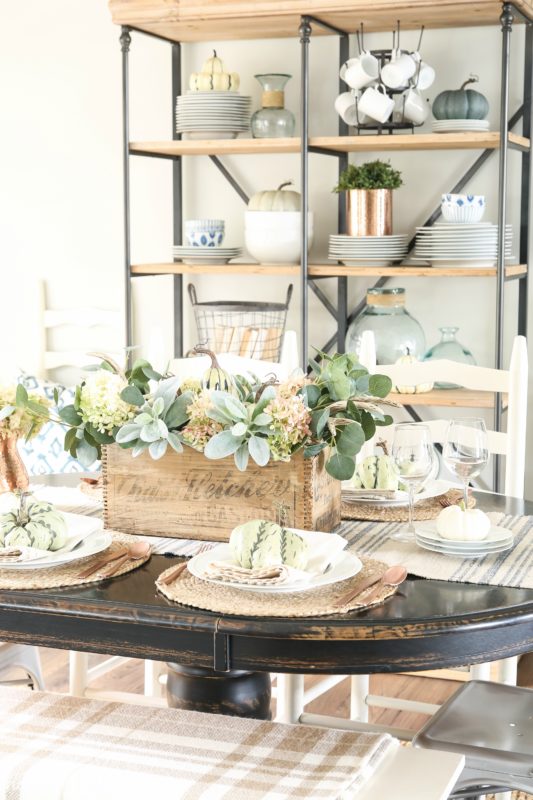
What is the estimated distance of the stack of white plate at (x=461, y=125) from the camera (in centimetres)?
323

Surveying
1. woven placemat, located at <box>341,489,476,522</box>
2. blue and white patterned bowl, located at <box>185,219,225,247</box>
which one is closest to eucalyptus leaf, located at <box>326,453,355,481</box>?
woven placemat, located at <box>341,489,476,522</box>

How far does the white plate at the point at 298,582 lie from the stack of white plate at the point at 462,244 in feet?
5.86

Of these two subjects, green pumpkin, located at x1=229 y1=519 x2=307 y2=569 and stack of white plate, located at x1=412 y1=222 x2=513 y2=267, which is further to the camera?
stack of white plate, located at x1=412 y1=222 x2=513 y2=267

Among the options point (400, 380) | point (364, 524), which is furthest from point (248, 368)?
point (364, 524)

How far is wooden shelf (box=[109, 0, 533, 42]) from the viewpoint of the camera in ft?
10.3

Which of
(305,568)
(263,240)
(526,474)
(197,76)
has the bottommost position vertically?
(526,474)

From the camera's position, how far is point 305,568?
59.7 inches

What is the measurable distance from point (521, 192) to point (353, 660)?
2375 millimetres

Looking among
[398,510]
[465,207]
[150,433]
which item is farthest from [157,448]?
[465,207]

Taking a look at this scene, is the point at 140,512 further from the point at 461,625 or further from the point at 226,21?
the point at 226,21

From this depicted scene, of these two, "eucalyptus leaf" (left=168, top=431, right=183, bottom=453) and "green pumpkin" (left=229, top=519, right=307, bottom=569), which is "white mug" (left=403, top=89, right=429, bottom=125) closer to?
"eucalyptus leaf" (left=168, top=431, right=183, bottom=453)

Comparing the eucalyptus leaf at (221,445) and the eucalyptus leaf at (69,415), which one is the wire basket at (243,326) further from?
the eucalyptus leaf at (221,445)

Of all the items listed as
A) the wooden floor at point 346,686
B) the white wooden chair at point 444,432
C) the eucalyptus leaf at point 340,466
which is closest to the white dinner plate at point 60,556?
the eucalyptus leaf at point 340,466

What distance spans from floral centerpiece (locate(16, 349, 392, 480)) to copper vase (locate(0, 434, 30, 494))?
7 cm
